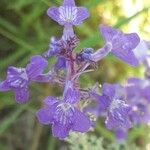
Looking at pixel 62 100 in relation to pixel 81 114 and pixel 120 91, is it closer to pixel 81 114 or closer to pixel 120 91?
pixel 81 114

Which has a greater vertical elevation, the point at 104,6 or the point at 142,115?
the point at 104,6

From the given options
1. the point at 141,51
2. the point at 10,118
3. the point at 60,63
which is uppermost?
the point at 141,51

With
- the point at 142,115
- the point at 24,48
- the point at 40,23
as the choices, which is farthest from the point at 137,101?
the point at 40,23

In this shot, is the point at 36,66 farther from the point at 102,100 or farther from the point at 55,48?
the point at 102,100

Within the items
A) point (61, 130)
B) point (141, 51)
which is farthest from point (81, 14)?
point (141, 51)

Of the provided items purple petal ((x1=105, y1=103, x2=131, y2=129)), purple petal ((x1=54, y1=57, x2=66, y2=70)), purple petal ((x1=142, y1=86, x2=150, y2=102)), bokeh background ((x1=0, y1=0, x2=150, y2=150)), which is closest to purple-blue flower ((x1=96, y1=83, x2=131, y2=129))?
purple petal ((x1=105, y1=103, x2=131, y2=129))

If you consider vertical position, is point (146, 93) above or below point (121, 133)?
above
